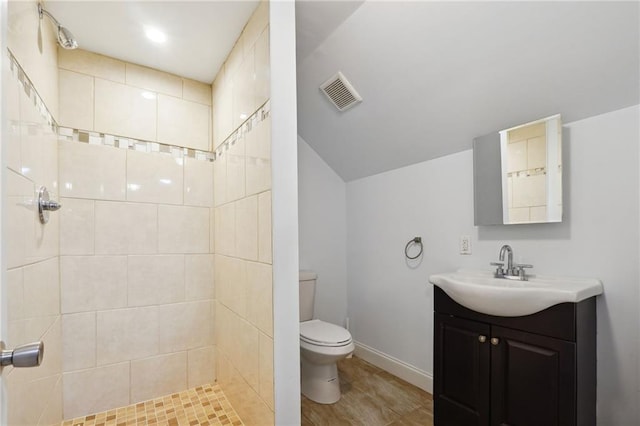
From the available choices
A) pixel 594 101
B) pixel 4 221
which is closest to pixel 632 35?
pixel 594 101

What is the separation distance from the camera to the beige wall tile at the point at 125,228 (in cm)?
168

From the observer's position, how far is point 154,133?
6.07 ft

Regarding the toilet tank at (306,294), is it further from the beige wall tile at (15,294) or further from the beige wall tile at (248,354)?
the beige wall tile at (15,294)

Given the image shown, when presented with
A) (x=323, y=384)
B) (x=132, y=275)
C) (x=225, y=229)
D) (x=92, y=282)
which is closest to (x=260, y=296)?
(x=225, y=229)

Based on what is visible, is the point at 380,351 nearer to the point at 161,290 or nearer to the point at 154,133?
the point at 161,290

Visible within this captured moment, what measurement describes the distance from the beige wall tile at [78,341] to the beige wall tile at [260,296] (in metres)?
0.89

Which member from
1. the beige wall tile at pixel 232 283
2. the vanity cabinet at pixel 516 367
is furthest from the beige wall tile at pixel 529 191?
the beige wall tile at pixel 232 283

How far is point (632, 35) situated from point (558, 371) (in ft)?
4.59

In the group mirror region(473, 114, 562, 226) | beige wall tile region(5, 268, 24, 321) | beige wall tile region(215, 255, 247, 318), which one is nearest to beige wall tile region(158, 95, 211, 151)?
beige wall tile region(215, 255, 247, 318)

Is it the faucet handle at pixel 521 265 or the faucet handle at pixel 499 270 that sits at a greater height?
the faucet handle at pixel 521 265

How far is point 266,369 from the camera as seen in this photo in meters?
1.30

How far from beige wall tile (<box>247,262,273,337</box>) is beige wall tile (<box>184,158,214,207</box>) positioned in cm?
71

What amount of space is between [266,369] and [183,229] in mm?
1016

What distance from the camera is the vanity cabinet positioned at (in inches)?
51.6
